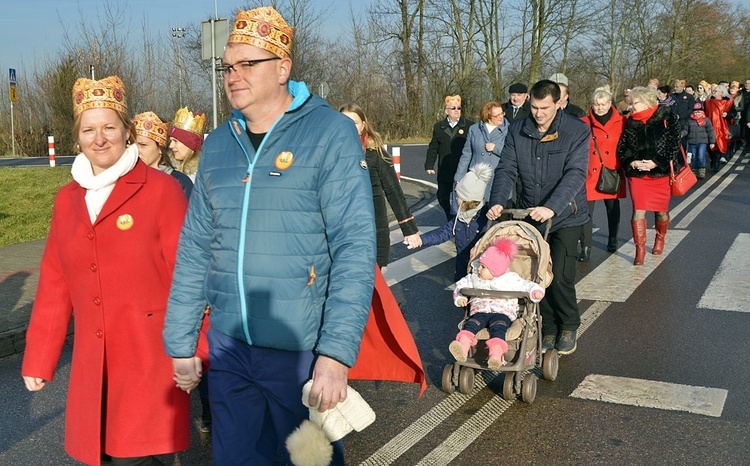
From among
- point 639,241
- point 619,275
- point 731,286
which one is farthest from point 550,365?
point 639,241

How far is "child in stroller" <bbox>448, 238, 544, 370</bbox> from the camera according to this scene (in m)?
5.12

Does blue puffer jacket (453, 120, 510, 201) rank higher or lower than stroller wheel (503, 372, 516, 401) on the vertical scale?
higher

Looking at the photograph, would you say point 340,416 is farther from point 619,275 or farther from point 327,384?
point 619,275

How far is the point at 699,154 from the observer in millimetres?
20531

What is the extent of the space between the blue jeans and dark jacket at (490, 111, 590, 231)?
51.0 feet

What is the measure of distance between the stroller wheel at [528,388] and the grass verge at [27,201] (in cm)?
847

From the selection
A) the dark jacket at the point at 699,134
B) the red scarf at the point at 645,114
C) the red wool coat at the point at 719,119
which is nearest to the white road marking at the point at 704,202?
the dark jacket at the point at 699,134

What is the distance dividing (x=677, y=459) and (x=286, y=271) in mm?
2673

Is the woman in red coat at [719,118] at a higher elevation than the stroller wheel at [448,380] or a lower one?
higher

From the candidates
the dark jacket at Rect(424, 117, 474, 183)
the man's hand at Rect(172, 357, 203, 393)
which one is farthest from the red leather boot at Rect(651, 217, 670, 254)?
the man's hand at Rect(172, 357, 203, 393)

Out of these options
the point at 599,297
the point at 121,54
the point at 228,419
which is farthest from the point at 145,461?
the point at 121,54

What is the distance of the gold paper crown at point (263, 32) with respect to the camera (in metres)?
2.73

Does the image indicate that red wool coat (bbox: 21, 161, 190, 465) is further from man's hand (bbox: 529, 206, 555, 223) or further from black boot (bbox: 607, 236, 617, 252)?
black boot (bbox: 607, 236, 617, 252)

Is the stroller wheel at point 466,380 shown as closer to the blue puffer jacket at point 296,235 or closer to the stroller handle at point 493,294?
the stroller handle at point 493,294
